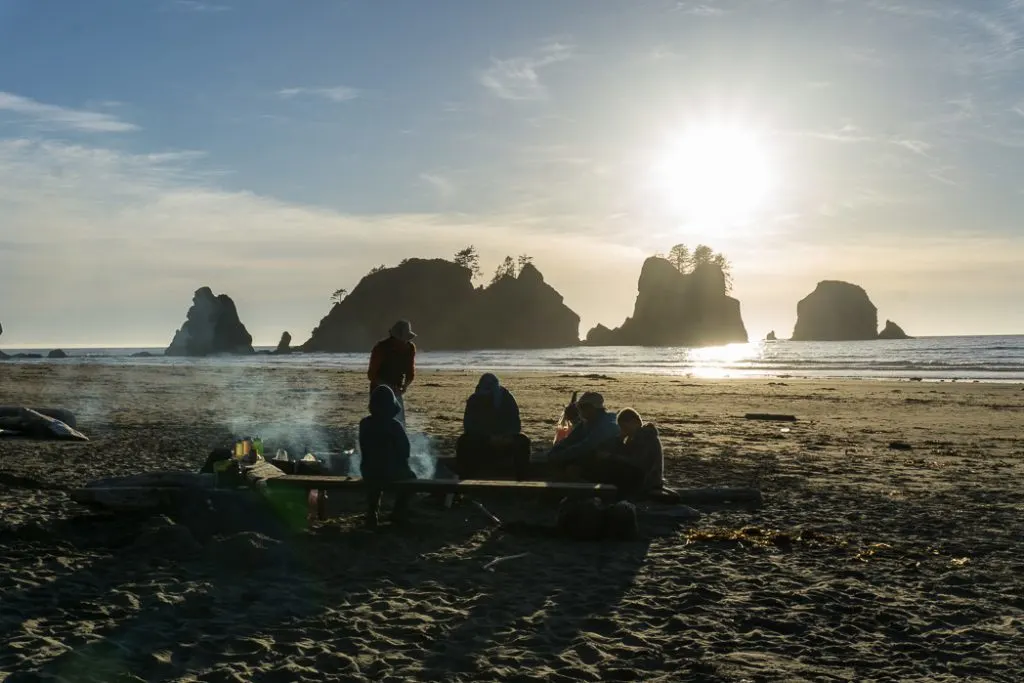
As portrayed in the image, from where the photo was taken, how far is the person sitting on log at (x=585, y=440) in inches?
377

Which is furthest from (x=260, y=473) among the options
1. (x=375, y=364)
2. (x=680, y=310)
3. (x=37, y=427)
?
(x=680, y=310)

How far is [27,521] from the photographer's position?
786cm

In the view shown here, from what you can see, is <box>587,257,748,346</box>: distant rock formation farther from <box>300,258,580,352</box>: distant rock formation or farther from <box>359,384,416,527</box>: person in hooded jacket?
<box>359,384,416,527</box>: person in hooded jacket

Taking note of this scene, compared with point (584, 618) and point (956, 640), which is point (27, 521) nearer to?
point (584, 618)

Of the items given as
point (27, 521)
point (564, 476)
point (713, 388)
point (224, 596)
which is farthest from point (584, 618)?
point (713, 388)

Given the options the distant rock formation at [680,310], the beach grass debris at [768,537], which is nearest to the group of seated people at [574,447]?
the beach grass debris at [768,537]

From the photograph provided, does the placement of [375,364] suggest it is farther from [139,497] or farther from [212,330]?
[212,330]

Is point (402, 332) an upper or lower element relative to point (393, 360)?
upper

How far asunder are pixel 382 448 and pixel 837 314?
18375 centimetres

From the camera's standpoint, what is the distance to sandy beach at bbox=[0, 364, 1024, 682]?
482cm

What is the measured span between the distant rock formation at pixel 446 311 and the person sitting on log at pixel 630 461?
455ft

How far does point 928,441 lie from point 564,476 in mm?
9511

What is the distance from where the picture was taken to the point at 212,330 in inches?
5458

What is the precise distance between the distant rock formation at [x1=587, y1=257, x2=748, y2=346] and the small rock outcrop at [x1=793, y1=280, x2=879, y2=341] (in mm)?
30295
